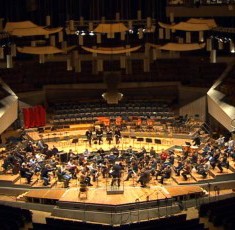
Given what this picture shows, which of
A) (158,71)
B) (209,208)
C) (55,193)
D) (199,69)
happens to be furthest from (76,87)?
(209,208)

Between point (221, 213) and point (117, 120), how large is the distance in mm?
10743

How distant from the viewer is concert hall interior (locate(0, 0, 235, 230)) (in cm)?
1798

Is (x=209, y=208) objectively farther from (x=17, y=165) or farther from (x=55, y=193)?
(x=17, y=165)

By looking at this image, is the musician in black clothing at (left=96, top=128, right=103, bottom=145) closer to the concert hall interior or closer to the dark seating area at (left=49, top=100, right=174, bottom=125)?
the concert hall interior

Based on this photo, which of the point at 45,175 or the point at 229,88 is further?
the point at 229,88

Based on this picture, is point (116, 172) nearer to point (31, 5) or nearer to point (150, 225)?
point (150, 225)

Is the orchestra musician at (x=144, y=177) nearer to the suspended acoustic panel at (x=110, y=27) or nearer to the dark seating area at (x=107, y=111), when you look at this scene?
the suspended acoustic panel at (x=110, y=27)

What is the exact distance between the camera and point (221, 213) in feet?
52.5

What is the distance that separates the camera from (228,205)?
645 inches

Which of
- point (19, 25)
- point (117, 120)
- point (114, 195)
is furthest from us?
point (117, 120)

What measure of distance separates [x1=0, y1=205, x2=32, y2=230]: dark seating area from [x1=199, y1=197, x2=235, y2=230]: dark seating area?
5.05 metres

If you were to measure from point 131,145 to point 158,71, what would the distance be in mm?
6921

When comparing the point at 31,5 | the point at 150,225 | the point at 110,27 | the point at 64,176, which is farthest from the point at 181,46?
the point at 31,5

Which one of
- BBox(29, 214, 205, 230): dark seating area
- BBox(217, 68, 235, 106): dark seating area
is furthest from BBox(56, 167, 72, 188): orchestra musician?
BBox(217, 68, 235, 106): dark seating area
